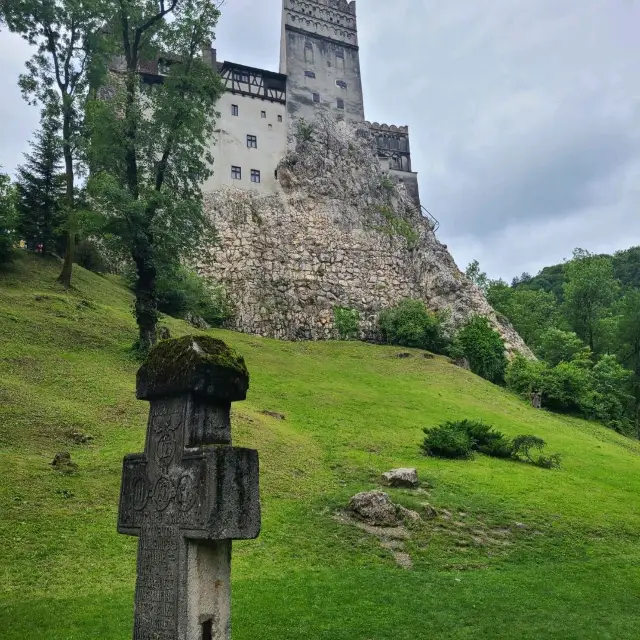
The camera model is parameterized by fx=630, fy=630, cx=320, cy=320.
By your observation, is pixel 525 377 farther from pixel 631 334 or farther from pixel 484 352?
pixel 631 334

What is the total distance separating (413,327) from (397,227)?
48.1 feet

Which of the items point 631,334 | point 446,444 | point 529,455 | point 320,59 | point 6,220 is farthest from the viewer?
point 320,59

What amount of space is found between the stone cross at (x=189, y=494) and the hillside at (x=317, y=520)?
3355 millimetres

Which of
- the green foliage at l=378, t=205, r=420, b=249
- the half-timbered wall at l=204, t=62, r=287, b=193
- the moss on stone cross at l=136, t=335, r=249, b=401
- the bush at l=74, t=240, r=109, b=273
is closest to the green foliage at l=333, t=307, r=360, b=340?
the green foliage at l=378, t=205, r=420, b=249

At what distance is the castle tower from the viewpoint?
5966cm

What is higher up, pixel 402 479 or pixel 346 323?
pixel 346 323

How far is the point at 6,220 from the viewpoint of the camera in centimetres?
3098

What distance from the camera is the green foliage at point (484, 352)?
44906 millimetres

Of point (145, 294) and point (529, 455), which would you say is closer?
point (529, 455)

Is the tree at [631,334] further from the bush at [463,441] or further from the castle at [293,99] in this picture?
the bush at [463,441]

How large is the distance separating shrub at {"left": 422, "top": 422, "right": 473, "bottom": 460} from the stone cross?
1611cm

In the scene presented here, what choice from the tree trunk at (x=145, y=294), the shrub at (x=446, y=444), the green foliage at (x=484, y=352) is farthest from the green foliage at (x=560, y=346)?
the tree trunk at (x=145, y=294)

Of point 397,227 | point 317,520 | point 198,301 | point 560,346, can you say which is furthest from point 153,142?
point 560,346

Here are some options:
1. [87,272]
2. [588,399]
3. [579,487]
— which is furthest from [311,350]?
[579,487]
